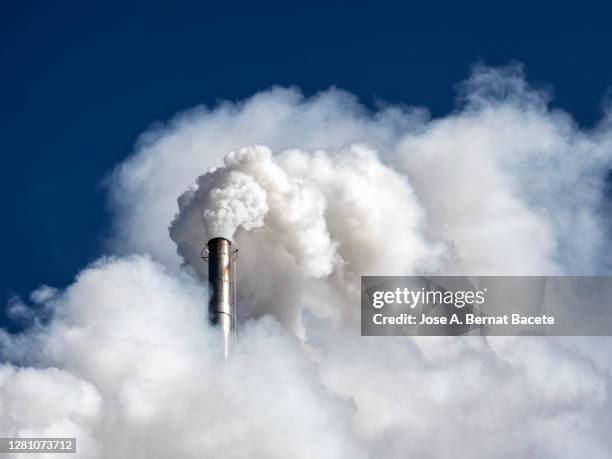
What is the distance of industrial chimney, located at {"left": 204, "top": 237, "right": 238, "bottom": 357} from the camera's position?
76.9 meters

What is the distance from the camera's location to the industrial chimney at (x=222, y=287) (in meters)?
76.9

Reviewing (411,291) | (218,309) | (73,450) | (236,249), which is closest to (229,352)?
(218,309)

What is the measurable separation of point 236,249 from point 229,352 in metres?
8.40

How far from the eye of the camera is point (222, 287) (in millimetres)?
77750

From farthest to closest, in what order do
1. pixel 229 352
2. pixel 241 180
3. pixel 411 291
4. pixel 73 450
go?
pixel 411 291 < pixel 241 180 < pixel 229 352 < pixel 73 450

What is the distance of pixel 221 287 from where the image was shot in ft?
255

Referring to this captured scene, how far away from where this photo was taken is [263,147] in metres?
84.0

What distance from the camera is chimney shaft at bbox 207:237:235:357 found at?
7694cm

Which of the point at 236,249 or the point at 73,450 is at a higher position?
the point at 236,249

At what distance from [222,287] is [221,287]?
7 cm

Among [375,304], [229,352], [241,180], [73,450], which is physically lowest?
[73,450]

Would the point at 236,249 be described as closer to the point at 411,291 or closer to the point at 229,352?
the point at 229,352

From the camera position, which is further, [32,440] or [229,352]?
[229,352]

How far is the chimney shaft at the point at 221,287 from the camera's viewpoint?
76.9m
